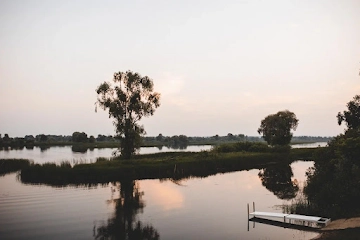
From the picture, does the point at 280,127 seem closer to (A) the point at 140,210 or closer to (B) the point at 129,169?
(B) the point at 129,169

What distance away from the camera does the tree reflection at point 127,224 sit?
19312 millimetres

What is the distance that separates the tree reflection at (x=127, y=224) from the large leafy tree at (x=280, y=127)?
251 feet

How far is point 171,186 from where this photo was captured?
38781 mm

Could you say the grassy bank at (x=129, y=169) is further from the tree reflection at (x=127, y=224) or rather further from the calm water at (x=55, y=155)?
the tree reflection at (x=127, y=224)

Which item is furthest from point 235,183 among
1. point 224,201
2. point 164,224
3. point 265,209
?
point 164,224

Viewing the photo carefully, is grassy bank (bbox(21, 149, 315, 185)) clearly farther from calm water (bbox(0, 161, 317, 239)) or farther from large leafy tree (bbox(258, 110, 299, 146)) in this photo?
large leafy tree (bbox(258, 110, 299, 146))

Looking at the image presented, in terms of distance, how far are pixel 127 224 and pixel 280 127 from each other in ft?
286

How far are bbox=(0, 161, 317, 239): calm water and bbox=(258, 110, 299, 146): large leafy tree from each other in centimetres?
6206

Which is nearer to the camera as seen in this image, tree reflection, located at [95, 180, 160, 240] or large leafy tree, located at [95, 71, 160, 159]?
tree reflection, located at [95, 180, 160, 240]

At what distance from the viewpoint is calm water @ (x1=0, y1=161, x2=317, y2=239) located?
65.3 ft

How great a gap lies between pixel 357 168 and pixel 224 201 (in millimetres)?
12539

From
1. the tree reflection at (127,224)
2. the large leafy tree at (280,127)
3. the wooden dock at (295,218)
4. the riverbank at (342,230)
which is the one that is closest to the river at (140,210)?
the tree reflection at (127,224)

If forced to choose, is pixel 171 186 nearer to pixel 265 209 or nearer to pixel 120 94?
pixel 265 209

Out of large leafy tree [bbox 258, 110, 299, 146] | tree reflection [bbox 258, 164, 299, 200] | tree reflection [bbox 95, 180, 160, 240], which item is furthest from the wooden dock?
large leafy tree [bbox 258, 110, 299, 146]
